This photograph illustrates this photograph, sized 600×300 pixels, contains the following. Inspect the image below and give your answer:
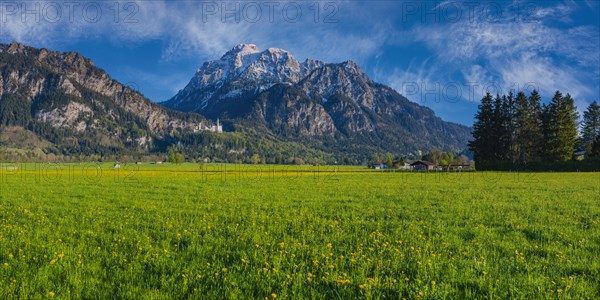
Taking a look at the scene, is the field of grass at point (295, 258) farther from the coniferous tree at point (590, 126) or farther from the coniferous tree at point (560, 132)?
the coniferous tree at point (590, 126)

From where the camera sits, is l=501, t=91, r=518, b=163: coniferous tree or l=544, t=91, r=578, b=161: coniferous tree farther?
l=501, t=91, r=518, b=163: coniferous tree

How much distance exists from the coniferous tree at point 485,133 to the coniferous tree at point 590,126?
36941 mm

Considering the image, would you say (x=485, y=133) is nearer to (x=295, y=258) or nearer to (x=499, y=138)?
(x=499, y=138)

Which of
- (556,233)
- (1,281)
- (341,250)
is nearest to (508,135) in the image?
(556,233)

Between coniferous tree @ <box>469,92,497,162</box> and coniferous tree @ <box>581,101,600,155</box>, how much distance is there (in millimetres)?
36941

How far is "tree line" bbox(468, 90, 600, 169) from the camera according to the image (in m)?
82.8

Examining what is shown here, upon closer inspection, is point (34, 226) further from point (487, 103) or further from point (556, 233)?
point (487, 103)

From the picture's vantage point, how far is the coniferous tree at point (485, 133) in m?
92.4

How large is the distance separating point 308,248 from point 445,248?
3.80 meters

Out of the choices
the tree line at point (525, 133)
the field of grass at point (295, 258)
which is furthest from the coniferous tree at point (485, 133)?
the field of grass at point (295, 258)

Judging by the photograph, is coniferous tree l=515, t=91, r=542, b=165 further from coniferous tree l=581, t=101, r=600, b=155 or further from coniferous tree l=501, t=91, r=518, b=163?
coniferous tree l=581, t=101, r=600, b=155

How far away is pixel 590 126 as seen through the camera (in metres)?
104

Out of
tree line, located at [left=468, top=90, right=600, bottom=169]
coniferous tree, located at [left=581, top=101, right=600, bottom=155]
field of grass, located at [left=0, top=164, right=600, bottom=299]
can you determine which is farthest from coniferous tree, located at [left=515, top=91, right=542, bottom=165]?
field of grass, located at [left=0, top=164, right=600, bottom=299]

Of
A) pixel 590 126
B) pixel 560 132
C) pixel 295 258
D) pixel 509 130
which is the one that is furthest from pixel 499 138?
pixel 295 258
